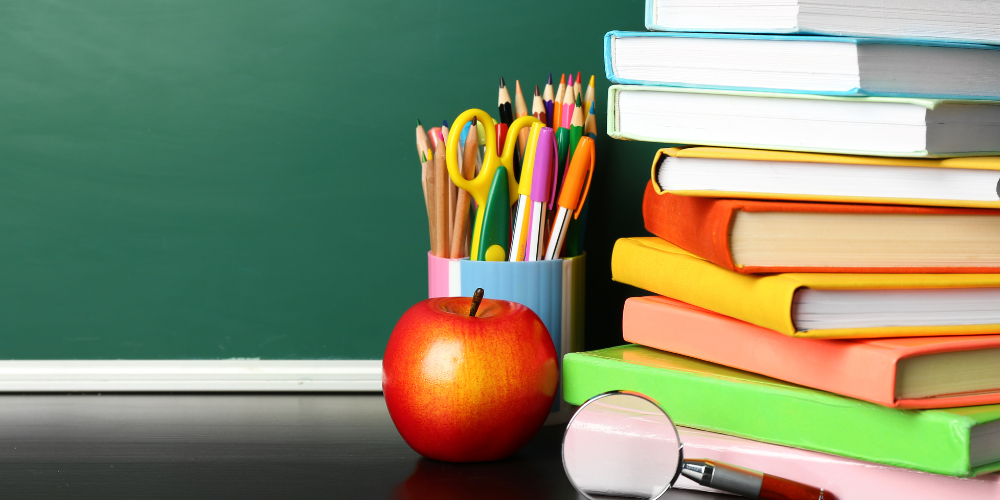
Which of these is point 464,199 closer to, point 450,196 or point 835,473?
point 450,196

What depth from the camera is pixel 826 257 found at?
642 millimetres

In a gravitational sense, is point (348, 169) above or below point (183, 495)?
above

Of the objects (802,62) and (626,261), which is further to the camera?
(626,261)

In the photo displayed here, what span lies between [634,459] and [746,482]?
85 millimetres

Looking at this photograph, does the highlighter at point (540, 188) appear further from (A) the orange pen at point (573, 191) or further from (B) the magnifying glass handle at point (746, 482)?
(B) the magnifying glass handle at point (746, 482)

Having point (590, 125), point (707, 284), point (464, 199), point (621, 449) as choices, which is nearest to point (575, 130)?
point (590, 125)

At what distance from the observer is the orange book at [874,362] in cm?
58

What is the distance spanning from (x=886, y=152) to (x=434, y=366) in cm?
39

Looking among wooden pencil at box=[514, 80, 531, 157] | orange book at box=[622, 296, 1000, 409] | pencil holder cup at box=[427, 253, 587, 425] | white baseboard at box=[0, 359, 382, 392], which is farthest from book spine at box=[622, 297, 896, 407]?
white baseboard at box=[0, 359, 382, 392]

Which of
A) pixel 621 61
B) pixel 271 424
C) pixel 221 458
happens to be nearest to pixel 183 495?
pixel 221 458

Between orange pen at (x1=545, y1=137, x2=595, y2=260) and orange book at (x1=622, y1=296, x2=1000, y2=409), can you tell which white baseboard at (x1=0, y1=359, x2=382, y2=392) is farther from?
orange book at (x1=622, y1=296, x2=1000, y2=409)

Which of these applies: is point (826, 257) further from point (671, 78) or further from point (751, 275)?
point (671, 78)

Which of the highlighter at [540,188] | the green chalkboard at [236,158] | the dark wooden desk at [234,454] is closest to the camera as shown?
the dark wooden desk at [234,454]

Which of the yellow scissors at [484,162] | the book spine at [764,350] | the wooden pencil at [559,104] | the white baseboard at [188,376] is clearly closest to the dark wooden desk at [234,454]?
the white baseboard at [188,376]
